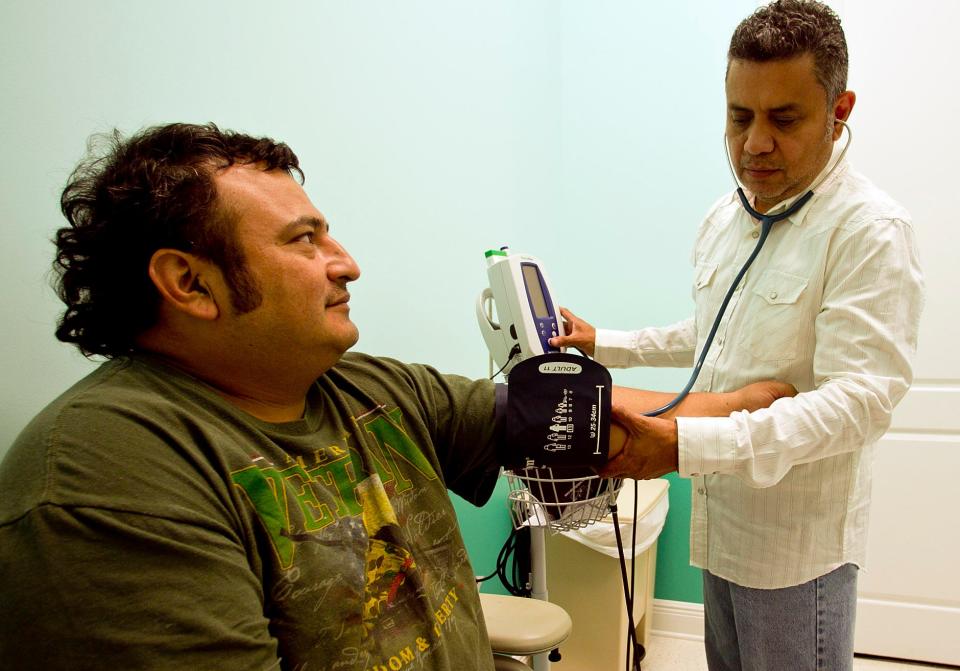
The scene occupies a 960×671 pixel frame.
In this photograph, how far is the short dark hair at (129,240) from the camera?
3.04ft

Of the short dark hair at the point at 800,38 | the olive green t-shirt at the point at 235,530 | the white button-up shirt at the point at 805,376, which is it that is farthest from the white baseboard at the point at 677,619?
the short dark hair at the point at 800,38

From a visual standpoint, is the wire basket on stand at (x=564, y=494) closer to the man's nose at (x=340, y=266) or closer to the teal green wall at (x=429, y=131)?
the man's nose at (x=340, y=266)

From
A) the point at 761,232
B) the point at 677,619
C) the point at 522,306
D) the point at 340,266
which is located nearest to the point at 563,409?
the point at 522,306

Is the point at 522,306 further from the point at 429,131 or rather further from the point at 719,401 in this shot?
the point at 429,131

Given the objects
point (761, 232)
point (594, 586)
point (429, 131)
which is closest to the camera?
point (761, 232)

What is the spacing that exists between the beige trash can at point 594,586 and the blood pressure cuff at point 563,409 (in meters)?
1.25

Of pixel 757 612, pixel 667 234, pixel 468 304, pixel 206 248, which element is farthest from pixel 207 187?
pixel 667 234

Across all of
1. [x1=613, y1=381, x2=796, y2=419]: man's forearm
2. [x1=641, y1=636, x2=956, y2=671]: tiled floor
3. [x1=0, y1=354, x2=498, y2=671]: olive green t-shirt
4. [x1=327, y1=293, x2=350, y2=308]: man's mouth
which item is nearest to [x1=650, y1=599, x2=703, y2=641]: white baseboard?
[x1=641, y1=636, x2=956, y2=671]: tiled floor

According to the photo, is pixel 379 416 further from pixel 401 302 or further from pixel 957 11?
pixel 957 11

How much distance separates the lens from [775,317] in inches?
52.7

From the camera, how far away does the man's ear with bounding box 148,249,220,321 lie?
0.92 metres

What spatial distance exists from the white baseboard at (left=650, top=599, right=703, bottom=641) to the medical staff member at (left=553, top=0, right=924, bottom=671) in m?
1.49

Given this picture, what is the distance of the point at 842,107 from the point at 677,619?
227cm

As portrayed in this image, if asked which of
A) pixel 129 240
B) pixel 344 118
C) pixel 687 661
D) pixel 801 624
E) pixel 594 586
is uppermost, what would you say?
pixel 344 118
